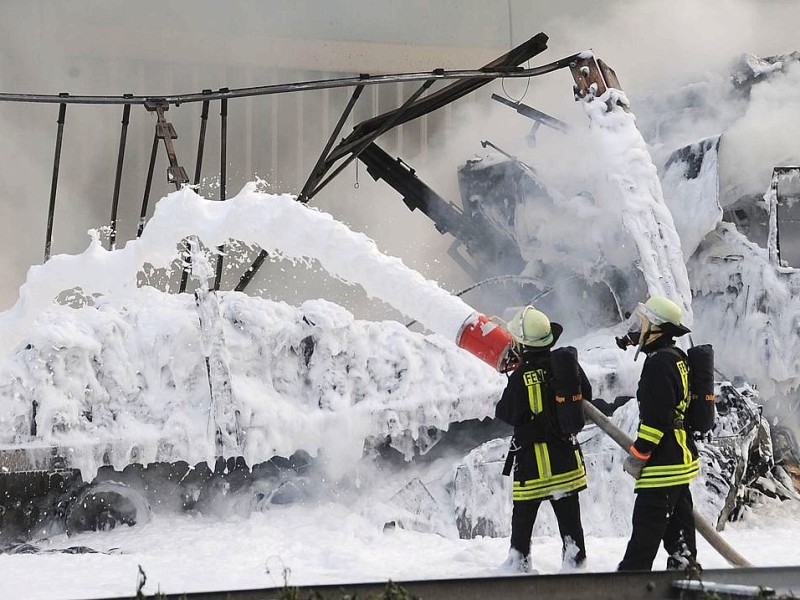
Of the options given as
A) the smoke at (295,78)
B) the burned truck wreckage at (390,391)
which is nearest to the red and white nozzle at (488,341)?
the burned truck wreckage at (390,391)

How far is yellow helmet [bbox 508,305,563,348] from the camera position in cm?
427

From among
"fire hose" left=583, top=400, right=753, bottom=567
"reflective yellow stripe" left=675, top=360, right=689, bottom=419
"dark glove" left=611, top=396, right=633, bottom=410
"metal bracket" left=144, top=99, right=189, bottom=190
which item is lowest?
"fire hose" left=583, top=400, right=753, bottom=567

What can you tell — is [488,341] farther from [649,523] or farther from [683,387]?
[649,523]

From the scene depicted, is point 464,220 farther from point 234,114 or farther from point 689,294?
point 234,114

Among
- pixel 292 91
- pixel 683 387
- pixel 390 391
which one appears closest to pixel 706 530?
pixel 683 387

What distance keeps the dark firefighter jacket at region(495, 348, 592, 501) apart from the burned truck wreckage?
5.03ft

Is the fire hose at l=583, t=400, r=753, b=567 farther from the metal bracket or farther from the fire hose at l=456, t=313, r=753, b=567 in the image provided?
the metal bracket

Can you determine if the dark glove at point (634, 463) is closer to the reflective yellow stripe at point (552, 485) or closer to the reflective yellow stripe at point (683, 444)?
the reflective yellow stripe at point (683, 444)

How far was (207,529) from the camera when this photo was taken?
Answer: 17.9 ft

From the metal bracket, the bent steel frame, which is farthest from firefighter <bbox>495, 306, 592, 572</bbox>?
the metal bracket

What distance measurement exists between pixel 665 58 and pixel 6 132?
644 centimetres

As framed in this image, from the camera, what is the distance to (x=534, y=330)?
4.27 metres

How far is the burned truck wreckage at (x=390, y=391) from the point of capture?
5488 mm

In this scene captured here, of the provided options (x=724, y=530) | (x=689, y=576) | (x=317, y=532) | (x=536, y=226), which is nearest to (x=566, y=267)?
(x=536, y=226)
